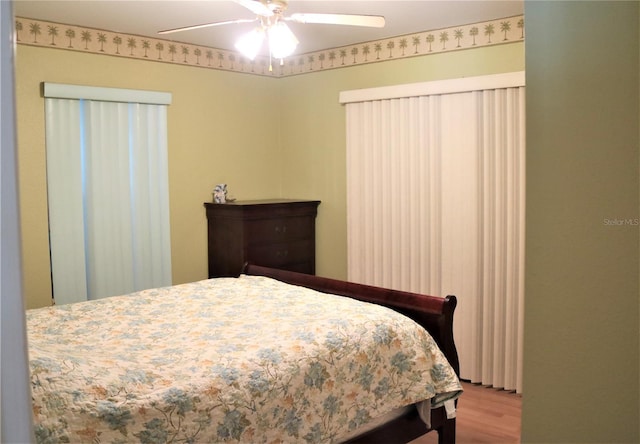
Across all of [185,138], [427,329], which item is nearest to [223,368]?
[427,329]

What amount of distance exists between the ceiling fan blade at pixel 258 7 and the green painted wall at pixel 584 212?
1.94 m

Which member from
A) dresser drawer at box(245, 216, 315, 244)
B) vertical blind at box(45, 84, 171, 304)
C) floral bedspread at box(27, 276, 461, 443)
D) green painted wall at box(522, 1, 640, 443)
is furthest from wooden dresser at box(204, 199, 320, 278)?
green painted wall at box(522, 1, 640, 443)

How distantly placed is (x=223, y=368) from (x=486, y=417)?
2.02 m

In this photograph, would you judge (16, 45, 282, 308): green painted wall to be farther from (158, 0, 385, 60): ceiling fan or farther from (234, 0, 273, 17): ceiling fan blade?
(234, 0, 273, 17): ceiling fan blade

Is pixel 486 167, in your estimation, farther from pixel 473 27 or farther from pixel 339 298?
pixel 339 298

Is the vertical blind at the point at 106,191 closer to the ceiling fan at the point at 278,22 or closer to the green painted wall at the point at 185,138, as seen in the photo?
the green painted wall at the point at 185,138

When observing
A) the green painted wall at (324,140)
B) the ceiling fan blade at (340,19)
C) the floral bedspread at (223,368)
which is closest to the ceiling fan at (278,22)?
the ceiling fan blade at (340,19)

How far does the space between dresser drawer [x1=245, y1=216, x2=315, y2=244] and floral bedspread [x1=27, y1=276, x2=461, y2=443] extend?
49.9 inches

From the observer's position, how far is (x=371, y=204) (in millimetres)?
4699

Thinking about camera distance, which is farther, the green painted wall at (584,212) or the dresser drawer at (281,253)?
the dresser drawer at (281,253)

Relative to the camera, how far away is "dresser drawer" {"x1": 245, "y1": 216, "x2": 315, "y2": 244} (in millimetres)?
4562

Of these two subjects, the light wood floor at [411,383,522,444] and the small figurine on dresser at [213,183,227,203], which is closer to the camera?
the light wood floor at [411,383,522,444]

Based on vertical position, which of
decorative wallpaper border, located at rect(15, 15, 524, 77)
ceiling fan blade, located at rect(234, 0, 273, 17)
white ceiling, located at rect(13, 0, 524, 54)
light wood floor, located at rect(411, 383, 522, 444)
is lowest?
light wood floor, located at rect(411, 383, 522, 444)

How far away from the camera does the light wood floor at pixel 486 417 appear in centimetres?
332
